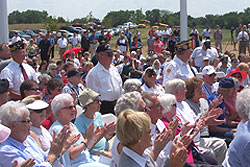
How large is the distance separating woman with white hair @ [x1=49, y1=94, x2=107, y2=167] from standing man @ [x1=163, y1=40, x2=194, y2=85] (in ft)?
9.91

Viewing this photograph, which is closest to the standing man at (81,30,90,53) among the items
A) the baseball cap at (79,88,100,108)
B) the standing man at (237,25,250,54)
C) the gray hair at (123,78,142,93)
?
the standing man at (237,25,250,54)

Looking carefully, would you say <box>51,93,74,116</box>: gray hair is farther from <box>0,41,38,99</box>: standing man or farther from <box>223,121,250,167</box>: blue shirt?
<box>223,121,250,167</box>: blue shirt

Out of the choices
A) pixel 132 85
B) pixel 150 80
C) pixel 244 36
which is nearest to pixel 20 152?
pixel 132 85

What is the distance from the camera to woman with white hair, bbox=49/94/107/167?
3918mm

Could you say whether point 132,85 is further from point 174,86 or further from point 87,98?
point 87,98

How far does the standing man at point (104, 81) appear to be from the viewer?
20.3 ft

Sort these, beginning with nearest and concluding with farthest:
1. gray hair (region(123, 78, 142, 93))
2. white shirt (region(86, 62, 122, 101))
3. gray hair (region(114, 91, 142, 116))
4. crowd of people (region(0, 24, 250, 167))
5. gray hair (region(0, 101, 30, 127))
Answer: crowd of people (region(0, 24, 250, 167)) → gray hair (region(0, 101, 30, 127)) → gray hair (region(114, 91, 142, 116)) → gray hair (region(123, 78, 142, 93)) → white shirt (region(86, 62, 122, 101))

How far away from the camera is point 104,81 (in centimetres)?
618

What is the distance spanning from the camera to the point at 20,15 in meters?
87.8

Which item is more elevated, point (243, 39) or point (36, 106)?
point (36, 106)

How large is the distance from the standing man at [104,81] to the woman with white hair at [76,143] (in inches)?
76.4

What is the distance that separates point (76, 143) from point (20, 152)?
92 cm

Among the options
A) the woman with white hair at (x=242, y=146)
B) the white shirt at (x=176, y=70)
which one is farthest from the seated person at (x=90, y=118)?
the white shirt at (x=176, y=70)

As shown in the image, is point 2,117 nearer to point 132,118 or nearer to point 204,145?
point 132,118
